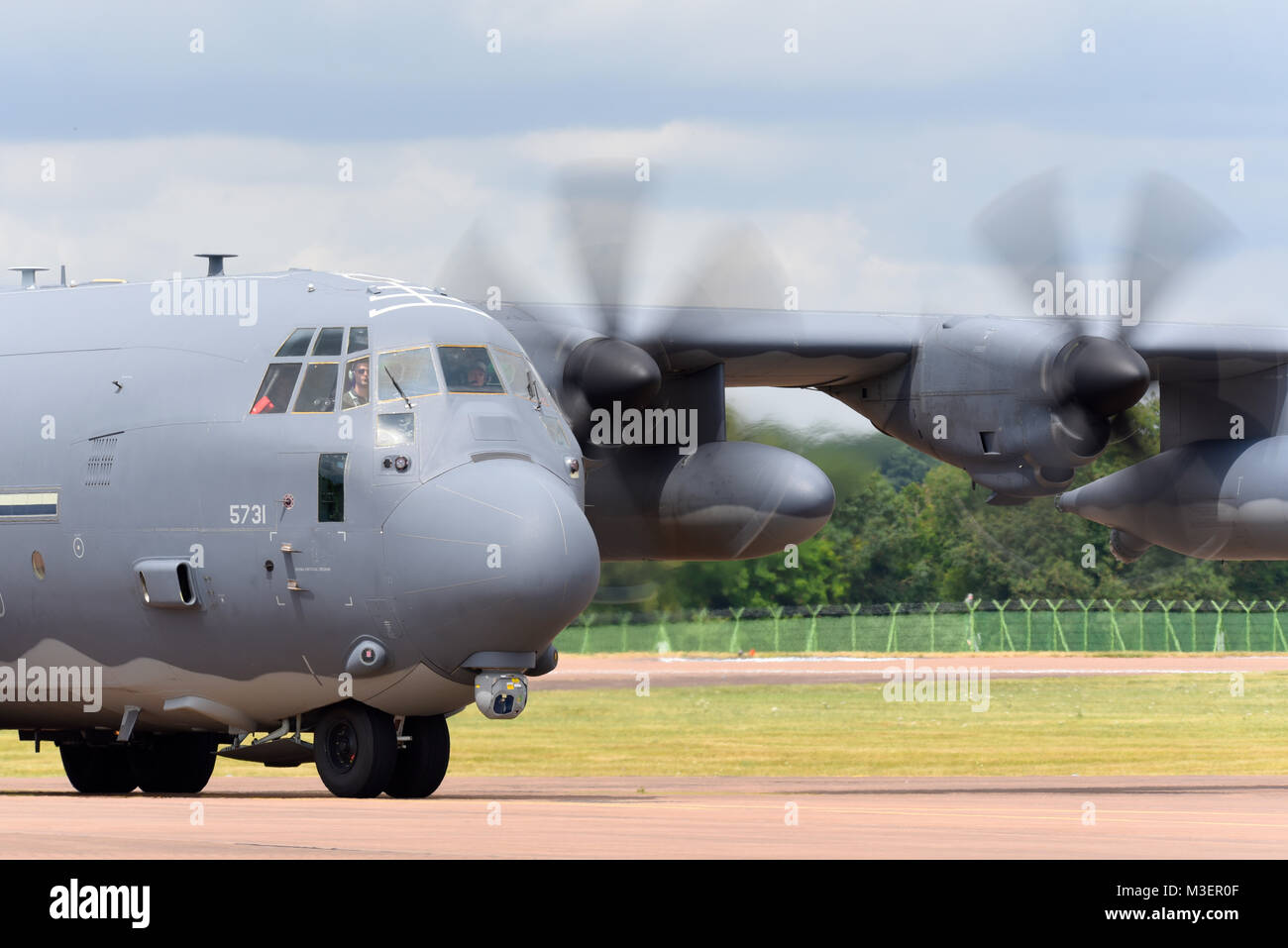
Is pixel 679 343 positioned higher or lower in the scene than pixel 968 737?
higher

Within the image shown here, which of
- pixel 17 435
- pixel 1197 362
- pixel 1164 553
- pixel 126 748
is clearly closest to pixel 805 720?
pixel 1164 553

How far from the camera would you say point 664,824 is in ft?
46.1

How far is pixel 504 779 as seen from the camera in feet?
79.3

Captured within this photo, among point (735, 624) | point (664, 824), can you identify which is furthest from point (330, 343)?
point (735, 624)

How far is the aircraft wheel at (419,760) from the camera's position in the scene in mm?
17797

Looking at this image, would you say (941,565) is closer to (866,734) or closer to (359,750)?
(866,734)

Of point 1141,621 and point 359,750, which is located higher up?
point 1141,621

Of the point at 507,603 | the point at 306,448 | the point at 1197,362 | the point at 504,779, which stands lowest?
the point at 504,779

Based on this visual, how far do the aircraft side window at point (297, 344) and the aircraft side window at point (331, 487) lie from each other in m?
1.05

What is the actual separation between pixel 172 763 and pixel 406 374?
20.1 ft

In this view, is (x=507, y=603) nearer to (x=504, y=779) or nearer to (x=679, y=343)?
(x=679, y=343)

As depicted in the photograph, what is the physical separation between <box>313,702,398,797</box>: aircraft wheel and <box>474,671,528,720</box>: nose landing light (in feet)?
4.03

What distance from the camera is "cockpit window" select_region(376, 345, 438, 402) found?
16.5 metres

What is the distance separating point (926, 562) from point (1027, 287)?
33014 mm
